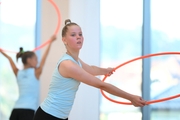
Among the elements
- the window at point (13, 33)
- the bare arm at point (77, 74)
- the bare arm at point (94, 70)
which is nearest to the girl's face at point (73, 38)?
the bare arm at point (77, 74)

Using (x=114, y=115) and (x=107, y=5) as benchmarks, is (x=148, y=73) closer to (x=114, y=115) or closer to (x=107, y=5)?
(x=114, y=115)

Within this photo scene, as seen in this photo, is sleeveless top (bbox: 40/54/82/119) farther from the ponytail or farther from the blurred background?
the ponytail

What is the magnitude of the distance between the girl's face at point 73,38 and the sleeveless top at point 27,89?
1423 mm

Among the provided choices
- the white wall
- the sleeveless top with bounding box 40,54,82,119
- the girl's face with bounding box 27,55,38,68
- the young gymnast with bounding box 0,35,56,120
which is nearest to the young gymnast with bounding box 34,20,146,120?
the sleeveless top with bounding box 40,54,82,119

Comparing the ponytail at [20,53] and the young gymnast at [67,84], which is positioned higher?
the ponytail at [20,53]

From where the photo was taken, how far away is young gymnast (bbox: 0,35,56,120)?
3.22 metres

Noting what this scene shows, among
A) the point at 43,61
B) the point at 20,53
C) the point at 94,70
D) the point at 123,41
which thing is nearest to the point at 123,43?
the point at 123,41

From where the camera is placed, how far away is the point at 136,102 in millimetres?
2025

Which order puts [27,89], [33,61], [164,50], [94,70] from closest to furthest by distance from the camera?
[94,70] < [27,89] < [33,61] < [164,50]

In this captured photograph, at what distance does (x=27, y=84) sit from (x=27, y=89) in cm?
6

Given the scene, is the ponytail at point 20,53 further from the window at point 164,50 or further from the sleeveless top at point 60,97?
A: the sleeveless top at point 60,97

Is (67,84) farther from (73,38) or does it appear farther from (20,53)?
(20,53)

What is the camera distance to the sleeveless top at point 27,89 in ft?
10.7

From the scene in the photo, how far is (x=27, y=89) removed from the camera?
3346 mm
